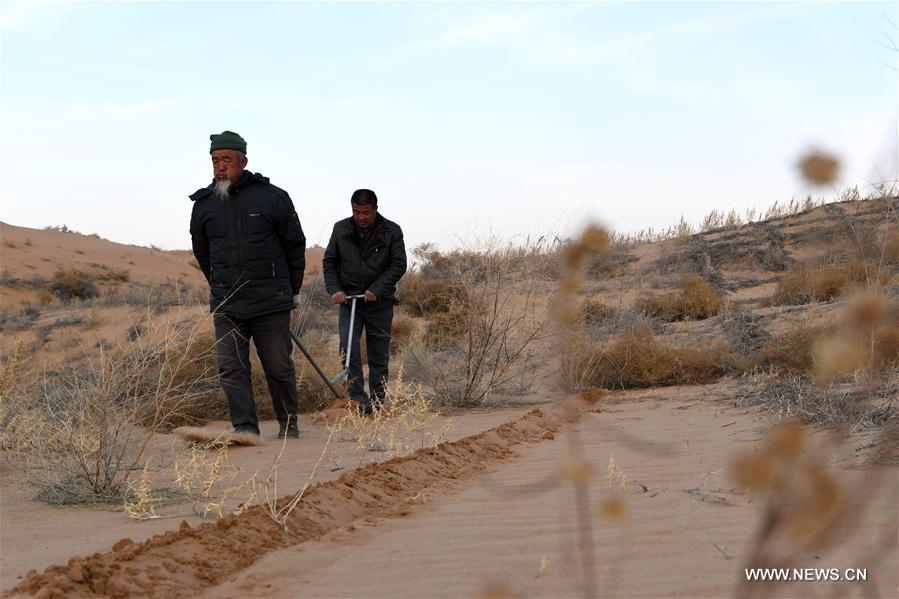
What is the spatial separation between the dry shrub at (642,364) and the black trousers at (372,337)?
250cm

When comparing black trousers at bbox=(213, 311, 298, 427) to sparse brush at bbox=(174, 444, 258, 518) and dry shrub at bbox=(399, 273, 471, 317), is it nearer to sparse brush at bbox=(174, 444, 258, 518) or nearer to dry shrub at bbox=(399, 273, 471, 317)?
sparse brush at bbox=(174, 444, 258, 518)

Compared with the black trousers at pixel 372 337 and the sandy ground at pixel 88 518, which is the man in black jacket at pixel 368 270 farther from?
the sandy ground at pixel 88 518

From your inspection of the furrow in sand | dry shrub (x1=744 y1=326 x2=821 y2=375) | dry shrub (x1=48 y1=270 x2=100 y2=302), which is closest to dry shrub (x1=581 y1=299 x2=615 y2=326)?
dry shrub (x1=744 y1=326 x2=821 y2=375)

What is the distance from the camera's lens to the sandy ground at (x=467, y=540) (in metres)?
3.02

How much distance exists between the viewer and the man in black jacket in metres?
8.03

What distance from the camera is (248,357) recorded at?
6.73 metres

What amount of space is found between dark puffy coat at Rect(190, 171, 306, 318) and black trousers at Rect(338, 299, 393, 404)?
1333 millimetres

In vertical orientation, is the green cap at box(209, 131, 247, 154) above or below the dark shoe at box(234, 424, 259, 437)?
above

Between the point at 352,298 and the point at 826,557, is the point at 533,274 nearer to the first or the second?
the point at 352,298

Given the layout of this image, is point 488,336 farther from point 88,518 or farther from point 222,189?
point 88,518

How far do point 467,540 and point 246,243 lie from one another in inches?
141

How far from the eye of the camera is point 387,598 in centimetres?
301

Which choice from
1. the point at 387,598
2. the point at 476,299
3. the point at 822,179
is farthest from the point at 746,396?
the point at 822,179

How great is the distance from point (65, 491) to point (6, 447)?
1289 mm
